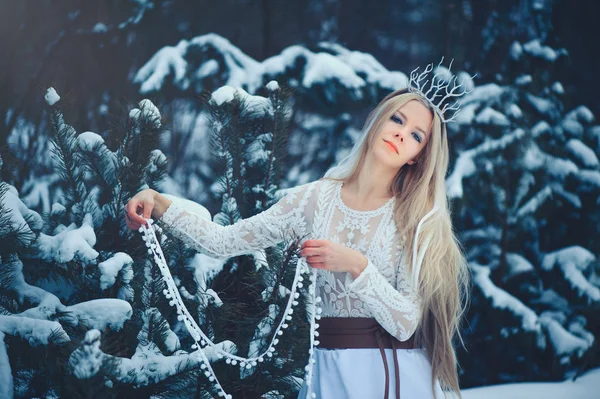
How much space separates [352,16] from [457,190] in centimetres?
94

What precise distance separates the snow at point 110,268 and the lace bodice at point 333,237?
0.23 metres

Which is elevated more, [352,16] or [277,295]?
[352,16]

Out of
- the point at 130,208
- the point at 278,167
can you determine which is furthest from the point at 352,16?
the point at 130,208

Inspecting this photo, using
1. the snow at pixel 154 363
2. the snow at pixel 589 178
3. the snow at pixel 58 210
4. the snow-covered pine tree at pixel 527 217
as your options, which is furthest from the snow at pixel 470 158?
the snow at pixel 58 210

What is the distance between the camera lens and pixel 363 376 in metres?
1.49

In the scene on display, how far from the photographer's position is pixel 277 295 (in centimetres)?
142

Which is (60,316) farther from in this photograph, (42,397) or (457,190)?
(457,190)

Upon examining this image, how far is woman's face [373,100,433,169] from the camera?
163cm

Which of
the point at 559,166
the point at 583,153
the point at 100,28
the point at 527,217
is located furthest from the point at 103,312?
the point at 583,153

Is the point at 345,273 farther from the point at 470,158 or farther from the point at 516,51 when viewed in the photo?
the point at 516,51

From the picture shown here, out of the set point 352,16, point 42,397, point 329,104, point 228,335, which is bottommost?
point 42,397

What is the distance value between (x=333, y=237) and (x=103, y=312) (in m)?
0.61

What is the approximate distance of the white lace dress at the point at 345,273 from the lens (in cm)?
146

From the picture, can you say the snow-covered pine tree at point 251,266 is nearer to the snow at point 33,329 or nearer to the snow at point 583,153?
the snow at point 33,329
